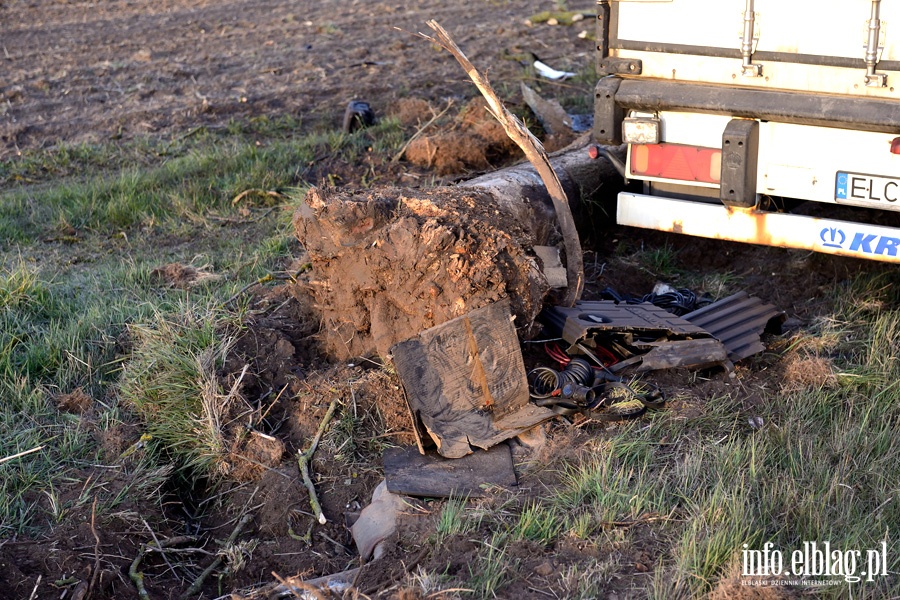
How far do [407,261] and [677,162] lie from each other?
5.09ft

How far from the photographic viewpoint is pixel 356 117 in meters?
7.15

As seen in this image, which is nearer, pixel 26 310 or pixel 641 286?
pixel 26 310

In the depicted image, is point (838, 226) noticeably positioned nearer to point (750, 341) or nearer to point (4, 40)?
point (750, 341)

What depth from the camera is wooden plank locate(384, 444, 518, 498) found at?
3.17 m

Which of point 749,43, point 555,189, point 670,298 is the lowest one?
point 670,298

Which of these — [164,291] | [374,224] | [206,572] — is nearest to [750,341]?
[374,224]

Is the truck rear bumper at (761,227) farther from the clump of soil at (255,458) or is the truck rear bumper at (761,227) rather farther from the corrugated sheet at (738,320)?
the clump of soil at (255,458)

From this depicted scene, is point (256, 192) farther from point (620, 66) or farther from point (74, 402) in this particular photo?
point (620, 66)

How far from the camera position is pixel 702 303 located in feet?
15.0

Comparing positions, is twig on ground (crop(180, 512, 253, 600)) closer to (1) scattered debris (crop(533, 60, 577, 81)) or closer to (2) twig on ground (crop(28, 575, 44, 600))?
(2) twig on ground (crop(28, 575, 44, 600))

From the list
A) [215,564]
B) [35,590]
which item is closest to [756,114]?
[215,564]

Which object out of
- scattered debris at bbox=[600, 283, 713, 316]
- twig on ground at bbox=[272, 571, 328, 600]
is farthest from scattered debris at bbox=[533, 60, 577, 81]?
twig on ground at bbox=[272, 571, 328, 600]

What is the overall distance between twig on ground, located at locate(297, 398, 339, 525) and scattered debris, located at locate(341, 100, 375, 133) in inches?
156

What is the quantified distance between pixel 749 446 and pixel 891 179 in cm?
142
